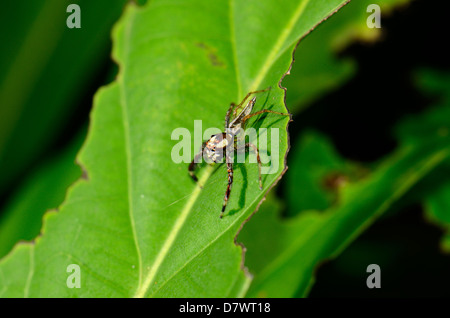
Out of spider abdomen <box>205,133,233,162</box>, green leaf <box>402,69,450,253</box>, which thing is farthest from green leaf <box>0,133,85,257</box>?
green leaf <box>402,69,450,253</box>

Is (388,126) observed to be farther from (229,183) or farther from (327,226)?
(229,183)

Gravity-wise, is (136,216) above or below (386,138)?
below

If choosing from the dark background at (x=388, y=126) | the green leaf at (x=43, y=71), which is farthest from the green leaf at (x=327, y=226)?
the green leaf at (x=43, y=71)

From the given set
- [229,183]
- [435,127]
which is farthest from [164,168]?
[435,127]

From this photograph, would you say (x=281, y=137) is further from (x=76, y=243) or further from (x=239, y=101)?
(x=76, y=243)

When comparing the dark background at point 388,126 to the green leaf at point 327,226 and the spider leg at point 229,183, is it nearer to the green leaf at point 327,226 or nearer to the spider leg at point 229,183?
the green leaf at point 327,226

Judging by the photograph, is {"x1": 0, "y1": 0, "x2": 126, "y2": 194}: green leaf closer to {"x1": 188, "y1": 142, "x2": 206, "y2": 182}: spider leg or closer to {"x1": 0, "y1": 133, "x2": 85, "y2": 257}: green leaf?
{"x1": 0, "y1": 133, "x2": 85, "y2": 257}: green leaf
